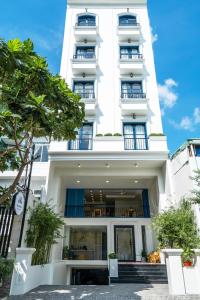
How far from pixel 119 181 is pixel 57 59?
964 centimetres

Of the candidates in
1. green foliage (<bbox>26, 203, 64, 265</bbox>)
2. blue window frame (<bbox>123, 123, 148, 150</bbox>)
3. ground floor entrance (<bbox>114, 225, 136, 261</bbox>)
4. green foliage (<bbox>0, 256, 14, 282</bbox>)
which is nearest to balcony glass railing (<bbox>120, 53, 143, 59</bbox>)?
blue window frame (<bbox>123, 123, 148, 150</bbox>)

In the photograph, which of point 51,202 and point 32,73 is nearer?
point 32,73

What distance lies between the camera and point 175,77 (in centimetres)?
1195

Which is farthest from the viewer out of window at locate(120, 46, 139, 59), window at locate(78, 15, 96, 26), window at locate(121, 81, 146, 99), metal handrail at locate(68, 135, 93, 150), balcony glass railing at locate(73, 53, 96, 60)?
window at locate(78, 15, 96, 26)

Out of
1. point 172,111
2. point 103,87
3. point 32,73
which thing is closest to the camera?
point 32,73

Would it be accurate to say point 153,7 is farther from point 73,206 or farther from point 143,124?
point 73,206

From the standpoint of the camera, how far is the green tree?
512cm

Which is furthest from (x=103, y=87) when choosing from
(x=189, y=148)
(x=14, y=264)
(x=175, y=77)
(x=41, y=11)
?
(x=14, y=264)

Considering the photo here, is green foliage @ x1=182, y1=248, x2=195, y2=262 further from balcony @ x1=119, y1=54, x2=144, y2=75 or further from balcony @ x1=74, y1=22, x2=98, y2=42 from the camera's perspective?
balcony @ x1=74, y1=22, x2=98, y2=42

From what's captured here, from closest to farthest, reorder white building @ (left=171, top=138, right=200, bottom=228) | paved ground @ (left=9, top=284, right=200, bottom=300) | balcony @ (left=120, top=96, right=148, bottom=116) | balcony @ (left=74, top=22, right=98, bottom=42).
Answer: paved ground @ (left=9, top=284, right=200, bottom=300), white building @ (left=171, top=138, right=200, bottom=228), balcony @ (left=120, top=96, right=148, bottom=116), balcony @ (left=74, top=22, right=98, bottom=42)

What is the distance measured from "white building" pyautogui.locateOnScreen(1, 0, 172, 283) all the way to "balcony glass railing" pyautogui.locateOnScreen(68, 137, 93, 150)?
0.06 m

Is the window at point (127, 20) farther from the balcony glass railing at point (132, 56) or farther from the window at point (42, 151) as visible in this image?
the window at point (42, 151)

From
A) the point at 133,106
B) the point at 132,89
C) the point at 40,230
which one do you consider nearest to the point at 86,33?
the point at 132,89

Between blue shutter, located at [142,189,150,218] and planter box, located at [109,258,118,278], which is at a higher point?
blue shutter, located at [142,189,150,218]
